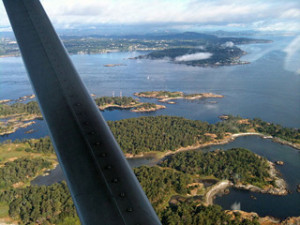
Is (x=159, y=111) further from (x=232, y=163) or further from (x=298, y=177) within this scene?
(x=298, y=177)

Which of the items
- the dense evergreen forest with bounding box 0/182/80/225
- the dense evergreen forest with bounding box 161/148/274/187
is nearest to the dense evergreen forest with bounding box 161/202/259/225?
the dense evergreen forest with bounding box 0/182/80/225

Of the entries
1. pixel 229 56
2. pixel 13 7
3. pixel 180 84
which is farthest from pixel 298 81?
pixel 13 7

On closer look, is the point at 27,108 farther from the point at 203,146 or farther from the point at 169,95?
the point at 203,146

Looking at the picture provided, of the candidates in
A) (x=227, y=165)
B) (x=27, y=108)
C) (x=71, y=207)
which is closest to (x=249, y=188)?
(x=227, y=165)

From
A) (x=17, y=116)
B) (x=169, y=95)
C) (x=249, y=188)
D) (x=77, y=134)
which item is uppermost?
(x=77, y=134)

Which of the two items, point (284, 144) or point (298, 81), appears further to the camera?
point (298, 81)

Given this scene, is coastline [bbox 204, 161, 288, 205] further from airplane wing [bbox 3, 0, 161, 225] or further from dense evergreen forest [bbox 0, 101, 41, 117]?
dense evergreen forest [bbox 0, 101, 41, 117]

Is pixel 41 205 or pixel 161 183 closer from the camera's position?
pixel 41 205

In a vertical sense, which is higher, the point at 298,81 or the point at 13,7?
the point at 13,7
